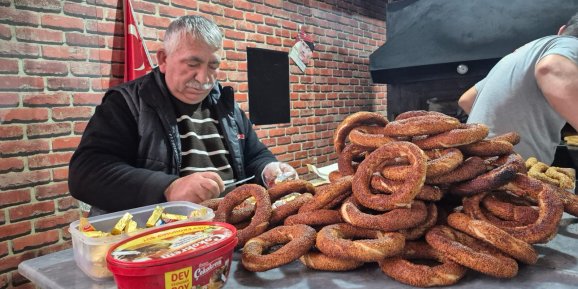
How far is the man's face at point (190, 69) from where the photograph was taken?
1.89m

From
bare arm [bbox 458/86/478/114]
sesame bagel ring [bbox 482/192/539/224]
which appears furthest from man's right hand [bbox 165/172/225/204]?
bare arm [bbox 458/86/478/114]

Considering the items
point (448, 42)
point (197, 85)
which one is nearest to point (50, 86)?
point (197, 85)

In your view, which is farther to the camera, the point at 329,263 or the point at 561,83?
the point at 561,83

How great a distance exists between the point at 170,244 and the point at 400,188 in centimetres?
51

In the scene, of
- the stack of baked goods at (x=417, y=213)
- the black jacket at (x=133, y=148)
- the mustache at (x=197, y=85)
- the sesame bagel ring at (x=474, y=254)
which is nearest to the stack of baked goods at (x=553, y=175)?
the stack of baked goods at (x=417, y=213)

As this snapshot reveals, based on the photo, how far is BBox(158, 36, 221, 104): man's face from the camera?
189 cm

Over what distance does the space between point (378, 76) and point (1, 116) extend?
12.3 ft

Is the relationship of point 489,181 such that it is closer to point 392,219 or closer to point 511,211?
point 511,211

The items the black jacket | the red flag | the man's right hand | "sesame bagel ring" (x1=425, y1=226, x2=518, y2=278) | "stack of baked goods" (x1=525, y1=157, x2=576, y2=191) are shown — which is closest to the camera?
"sesame bagel ring" (x1=425, y1=226, x2=518, y2=278)

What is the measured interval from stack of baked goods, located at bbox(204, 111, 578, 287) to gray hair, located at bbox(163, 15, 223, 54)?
105 centimetres

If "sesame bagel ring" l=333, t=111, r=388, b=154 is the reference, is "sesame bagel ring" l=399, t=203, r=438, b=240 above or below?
below

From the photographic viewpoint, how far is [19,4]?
2.31 meters

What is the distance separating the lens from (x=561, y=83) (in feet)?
5.51

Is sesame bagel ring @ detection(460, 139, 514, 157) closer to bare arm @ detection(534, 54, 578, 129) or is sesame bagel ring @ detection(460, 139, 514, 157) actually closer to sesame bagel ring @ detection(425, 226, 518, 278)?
sesame bagel ring @ detection(425, 226, 518, 278)
